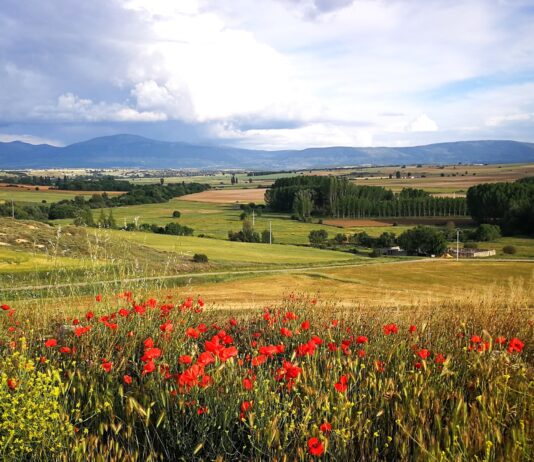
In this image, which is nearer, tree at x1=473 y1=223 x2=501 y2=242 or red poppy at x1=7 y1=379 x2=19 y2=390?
red poppy at x1=7 y1=379 x2=19 y2=390

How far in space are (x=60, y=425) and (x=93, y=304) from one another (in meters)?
4.00

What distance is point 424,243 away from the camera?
76938 mm

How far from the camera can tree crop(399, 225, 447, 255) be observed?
249ft

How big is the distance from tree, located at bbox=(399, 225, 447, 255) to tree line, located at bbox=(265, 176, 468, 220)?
4520cm

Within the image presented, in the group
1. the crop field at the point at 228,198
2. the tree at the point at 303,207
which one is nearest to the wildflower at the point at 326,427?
the tree at the point at 303,207

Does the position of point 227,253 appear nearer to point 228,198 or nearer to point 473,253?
point 473,253

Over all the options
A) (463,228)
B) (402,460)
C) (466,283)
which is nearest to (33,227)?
(466,283)

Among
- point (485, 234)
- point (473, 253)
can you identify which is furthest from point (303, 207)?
point (473, 253)

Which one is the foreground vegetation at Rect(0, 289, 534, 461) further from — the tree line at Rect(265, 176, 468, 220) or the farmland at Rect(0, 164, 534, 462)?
the tree line at Rect(265, 176, 468, 220)

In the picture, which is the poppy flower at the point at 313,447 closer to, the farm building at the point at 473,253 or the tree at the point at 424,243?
the farm building at the point at 473,253

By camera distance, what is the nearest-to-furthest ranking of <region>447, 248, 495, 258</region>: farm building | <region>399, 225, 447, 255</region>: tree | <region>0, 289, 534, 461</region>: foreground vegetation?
1. <region>0, 289, 534, 461</region>: foreground vegetation
2. <region>447, 248, 495, 258</region>: farm building
3. <region>399, 225, 447, 255</region>: tree

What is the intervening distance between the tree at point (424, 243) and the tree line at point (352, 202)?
45.2 metres

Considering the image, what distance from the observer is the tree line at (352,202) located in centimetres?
12550

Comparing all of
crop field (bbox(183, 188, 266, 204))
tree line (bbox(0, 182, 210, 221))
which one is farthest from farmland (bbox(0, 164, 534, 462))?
crop field (bbox(183, 188, 266, 204))
